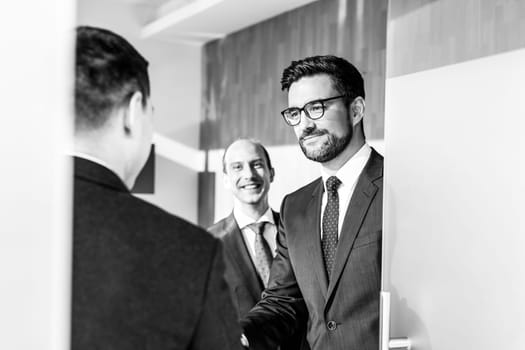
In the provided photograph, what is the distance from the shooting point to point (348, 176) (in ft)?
7.20

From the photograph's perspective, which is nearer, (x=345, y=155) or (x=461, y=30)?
(x=345, y=155)

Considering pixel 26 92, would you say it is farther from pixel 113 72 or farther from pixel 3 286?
pixel 3 286

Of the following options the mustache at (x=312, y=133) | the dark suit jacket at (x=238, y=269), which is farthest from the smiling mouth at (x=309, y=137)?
the dark suit jacket at (x=238, y=269)

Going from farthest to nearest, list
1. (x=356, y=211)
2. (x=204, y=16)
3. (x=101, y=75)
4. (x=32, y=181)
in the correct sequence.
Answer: (x=356, y=211) → (x=204, y=16) → (x=101, y=75) → (x=32, y=181)

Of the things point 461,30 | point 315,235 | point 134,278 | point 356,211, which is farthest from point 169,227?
point 461,30

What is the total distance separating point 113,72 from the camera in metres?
1.69

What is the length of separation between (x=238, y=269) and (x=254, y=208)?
19 cm

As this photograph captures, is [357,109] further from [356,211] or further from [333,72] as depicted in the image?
[356,211]

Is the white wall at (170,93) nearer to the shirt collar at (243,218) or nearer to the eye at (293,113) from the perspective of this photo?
the shirt collar at (243,218)

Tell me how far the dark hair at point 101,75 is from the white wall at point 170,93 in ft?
0.12

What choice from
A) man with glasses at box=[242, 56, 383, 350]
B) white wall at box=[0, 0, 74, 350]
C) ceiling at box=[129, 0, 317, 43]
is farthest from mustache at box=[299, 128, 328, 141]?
white wall at box=[0, 0, 74, 350]

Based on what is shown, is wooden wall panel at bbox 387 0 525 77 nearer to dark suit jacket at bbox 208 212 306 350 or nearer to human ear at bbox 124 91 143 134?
dark suit jacket at bbox 208 212 306 350

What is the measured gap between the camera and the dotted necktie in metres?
2.15

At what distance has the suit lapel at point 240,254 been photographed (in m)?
1.90
